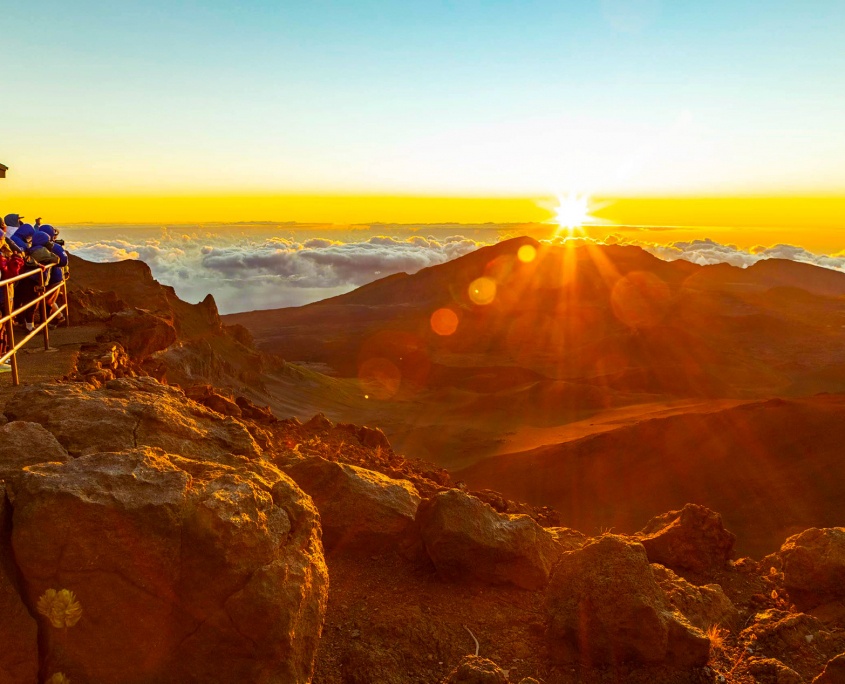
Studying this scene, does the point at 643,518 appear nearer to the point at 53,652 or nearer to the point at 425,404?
the point at 53,652

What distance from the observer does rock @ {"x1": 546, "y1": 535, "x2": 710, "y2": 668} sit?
5.05 meters

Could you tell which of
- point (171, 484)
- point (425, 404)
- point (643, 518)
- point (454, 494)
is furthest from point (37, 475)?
point (425, 404)

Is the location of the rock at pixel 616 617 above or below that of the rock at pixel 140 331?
below

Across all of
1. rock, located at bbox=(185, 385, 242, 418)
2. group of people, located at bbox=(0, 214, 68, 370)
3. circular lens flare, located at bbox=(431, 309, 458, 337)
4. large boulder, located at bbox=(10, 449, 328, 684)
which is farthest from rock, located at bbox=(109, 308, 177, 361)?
circular lens flare, located at bbox=(431, 309, 458, 337)

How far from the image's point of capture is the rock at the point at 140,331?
11.8 metres

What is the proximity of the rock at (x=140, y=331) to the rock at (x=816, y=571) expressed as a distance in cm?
1080

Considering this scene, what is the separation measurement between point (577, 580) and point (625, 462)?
1627 centimetres

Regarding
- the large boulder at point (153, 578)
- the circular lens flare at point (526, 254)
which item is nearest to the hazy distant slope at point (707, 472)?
the large boulder at point (153, 578)

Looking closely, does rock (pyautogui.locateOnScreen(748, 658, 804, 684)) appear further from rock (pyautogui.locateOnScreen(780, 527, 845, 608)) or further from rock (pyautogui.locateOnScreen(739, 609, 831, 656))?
rock (pyautogui.locateOnScreen(780, 527, 845, 608))

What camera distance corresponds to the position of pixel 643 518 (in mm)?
16953

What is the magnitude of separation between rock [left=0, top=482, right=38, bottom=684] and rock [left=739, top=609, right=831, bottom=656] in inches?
223

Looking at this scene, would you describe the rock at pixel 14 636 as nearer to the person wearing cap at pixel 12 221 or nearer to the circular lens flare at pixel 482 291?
the person wearing cap at pixel 12 221

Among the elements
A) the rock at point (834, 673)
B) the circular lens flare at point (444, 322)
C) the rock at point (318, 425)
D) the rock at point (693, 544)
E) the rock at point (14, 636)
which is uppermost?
the rock at point (14, 636)

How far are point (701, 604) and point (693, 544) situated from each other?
2.29 meters
